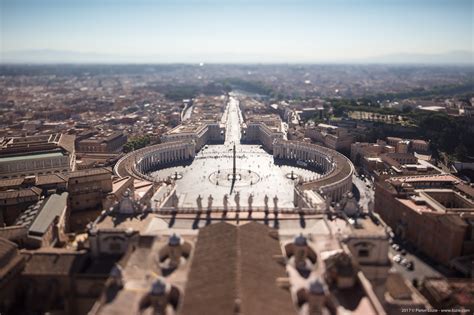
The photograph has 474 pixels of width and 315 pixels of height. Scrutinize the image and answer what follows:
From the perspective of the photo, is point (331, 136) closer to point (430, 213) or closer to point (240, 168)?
point (240, 168)

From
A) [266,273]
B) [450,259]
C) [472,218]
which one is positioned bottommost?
[450,259]

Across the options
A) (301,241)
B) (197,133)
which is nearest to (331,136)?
(197,133)

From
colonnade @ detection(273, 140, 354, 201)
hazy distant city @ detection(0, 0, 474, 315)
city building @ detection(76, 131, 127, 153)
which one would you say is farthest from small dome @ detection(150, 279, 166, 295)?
city building @ detection(76, 131, 127, 153)

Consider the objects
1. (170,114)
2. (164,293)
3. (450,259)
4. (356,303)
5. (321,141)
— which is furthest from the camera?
(170,114)

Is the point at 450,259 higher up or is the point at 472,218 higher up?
the point at 472,218

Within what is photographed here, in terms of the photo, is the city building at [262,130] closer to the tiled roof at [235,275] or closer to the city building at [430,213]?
the city building at [430,213]

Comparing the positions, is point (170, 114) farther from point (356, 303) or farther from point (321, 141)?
point (356, 303)

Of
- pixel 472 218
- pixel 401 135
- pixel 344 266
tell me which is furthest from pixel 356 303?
pixel 401 135

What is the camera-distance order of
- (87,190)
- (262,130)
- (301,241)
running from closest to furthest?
(301,241) → (87,190) → (262,130)

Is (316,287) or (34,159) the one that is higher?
(34,159)

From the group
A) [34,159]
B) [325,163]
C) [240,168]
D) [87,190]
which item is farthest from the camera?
[325,163]

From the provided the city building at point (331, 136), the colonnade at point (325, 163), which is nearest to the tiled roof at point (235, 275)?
the colonnade at point (325, 163)
